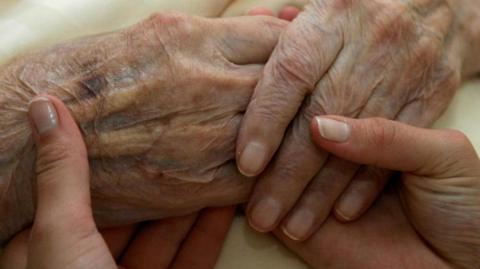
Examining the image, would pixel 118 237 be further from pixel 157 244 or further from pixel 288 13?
pixel 288 13

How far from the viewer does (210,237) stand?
1130 mm

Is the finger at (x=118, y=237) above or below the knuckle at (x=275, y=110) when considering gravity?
below

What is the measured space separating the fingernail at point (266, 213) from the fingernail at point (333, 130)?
178 mm

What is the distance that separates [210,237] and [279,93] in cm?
34

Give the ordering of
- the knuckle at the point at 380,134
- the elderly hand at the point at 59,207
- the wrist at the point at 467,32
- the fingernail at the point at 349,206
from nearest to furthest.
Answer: the elderly hand at the point at 59,207 → the knuckle at the point at 380,134 → the fingernail at the point at 349,206 → the wrist at the point at 467,32

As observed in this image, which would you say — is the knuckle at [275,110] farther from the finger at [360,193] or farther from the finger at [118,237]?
the finger at [118,237]

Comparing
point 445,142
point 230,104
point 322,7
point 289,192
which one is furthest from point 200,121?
point 445,142

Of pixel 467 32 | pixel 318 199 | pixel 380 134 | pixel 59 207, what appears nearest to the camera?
pixel 59 207

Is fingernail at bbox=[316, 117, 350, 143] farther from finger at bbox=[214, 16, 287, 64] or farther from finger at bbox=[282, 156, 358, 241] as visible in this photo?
finger at bbox=[214, 16, 287, 64]

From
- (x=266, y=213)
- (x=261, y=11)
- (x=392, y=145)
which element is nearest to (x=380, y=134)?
(x=392, y=145)

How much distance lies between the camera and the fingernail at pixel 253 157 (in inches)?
40.2

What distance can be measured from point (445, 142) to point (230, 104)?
16.4 inches

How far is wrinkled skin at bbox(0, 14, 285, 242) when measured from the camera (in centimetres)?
101

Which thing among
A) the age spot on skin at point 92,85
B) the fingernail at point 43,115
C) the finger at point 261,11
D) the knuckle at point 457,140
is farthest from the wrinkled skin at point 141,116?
the knuckle at point 457,140
